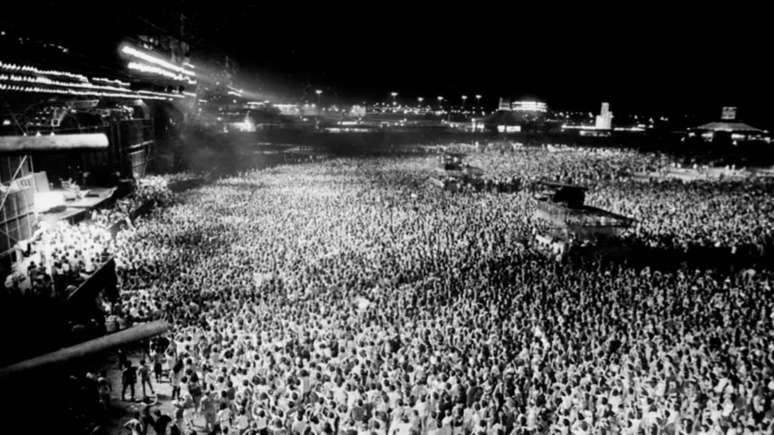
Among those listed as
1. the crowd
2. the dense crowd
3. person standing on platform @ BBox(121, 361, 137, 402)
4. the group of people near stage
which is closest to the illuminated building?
the crowd

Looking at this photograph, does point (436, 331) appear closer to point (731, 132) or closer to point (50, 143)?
point (50, 143)

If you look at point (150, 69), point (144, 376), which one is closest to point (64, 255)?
point (144, 376)

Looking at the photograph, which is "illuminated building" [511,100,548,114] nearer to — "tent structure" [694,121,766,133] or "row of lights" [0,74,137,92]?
"tent structure" [694,121,766,133]

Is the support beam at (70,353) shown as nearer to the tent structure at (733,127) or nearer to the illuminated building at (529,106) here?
the tent structure at (733,127)

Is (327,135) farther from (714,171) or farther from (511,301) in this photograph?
(511,301)

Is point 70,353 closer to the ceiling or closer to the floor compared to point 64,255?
closer to the ceiling

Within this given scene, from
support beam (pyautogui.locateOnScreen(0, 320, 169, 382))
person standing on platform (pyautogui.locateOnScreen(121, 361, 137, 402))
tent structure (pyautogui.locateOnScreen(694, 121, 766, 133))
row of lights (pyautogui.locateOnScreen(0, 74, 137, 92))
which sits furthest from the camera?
tent structure (pyautogui.locateOnScreen(694, 121, 766, 133))

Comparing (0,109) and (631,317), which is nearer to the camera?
(631,317)

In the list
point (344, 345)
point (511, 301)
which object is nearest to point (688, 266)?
point (511, 301)
